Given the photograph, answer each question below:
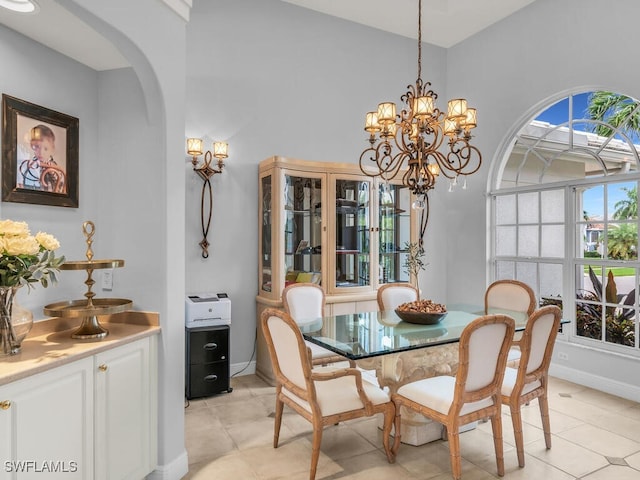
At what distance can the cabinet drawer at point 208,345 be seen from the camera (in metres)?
3.48

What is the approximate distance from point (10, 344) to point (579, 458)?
3120 millimetres

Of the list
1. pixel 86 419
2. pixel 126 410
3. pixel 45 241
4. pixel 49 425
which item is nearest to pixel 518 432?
pixel 126 410

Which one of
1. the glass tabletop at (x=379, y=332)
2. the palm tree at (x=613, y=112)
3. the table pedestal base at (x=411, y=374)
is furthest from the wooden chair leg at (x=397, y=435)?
the palm tree at (x=613, y=112)

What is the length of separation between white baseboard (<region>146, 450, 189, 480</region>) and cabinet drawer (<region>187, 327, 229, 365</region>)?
44.8 inches

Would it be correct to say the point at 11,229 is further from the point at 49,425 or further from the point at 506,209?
the point at 506,209

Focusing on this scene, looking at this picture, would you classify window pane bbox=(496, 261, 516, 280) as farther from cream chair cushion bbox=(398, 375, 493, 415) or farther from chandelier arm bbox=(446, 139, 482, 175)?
cream chair cushion bbox=(398, 375, 493, 415)

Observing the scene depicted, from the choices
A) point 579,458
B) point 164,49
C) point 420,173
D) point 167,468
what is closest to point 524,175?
point 420,173

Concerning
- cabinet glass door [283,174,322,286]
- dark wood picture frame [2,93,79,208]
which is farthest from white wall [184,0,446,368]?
dark wood picture frame [2,93,79,208]

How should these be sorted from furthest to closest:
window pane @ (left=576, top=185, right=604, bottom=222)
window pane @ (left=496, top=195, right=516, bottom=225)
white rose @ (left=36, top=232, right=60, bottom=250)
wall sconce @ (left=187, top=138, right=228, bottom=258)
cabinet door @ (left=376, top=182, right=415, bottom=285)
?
window pane @ (left=496, top=195, right=516, bottom=225)
cabinet door @ (left=376, top=182, right=415, bottom=285)
window pane @ (left=576, top=185, right=604, bottom=222)
wall sconce @ (left=187, top=138, right=228, bottom=258)
white rose @ (left=36, top=232, right=60, bottom=250)

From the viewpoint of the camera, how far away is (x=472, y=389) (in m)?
2.24

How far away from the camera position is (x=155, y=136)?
7.48ft

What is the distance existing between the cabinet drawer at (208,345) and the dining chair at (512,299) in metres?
2.20

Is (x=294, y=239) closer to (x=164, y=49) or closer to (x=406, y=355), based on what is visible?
(x=406, y=355)

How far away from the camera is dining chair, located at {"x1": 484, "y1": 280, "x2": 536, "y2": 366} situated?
340cm
